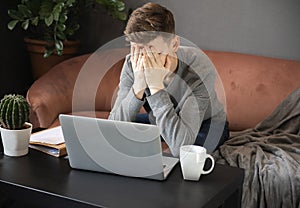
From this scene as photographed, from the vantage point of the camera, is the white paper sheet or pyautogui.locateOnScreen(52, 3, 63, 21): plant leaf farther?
pyautogui.locateOnScreen(52, 3, 63, 21): plant leaf

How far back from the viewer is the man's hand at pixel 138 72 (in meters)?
1.58

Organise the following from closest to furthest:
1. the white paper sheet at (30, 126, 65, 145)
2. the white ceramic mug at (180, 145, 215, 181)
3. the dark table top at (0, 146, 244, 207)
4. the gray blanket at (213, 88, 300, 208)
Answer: the dark table top at (0, 146, 244, 207) < the white ceramic mug at (180, 145, 215, 181) < the white paper sheet at (30, 126, 65, 145) < the gray blanket at (213, 88, 300, 208)

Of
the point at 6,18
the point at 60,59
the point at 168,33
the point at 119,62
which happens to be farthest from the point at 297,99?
the point at 6,18

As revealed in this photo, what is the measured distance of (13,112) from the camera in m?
1.45

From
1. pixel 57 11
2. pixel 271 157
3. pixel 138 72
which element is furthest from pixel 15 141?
pixel 57 11

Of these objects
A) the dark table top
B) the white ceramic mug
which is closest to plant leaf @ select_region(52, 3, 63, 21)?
the dark table top

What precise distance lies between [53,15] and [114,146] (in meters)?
1.42

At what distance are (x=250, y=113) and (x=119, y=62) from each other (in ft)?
2.60

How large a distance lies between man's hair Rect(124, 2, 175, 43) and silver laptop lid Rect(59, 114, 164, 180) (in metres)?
0.39

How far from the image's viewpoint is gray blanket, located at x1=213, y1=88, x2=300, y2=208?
1695 mm

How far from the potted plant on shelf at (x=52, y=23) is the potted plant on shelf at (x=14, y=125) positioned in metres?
1.14

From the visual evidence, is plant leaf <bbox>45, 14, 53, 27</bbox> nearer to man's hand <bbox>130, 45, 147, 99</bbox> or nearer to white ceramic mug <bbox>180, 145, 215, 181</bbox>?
man's hand <bbox>130, 45, 147, 99</bbox>

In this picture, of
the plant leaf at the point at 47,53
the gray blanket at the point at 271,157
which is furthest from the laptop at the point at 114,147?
the plant leaf at the point at 47,53

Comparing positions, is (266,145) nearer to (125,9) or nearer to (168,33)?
(168,33)
